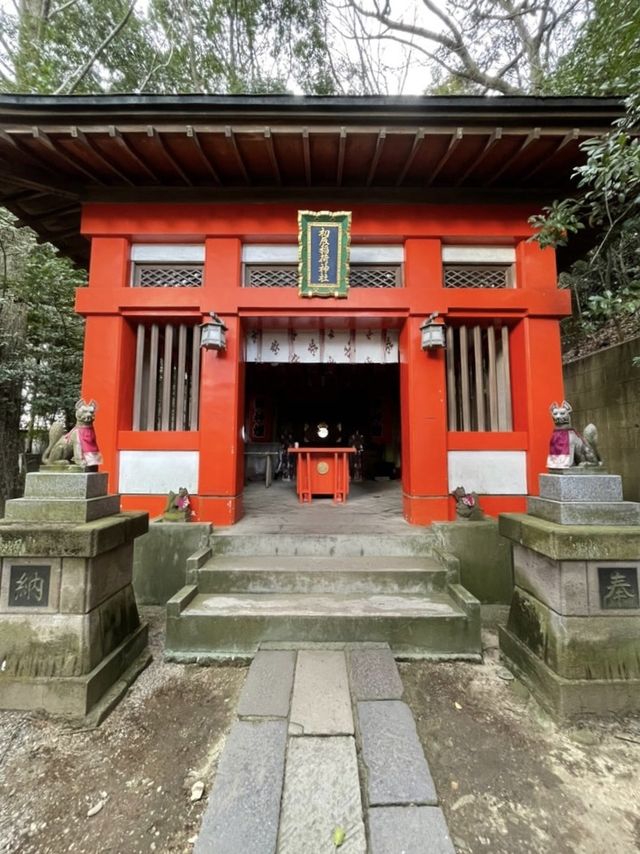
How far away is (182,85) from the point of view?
10992 mm

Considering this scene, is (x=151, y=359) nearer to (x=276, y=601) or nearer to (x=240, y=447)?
(x=240, y=447)

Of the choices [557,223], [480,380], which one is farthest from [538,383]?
[557,223]

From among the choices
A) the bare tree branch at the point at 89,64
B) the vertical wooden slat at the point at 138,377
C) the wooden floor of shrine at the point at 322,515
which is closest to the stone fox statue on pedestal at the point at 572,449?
the wooden floor of shrine at the point at 322,515

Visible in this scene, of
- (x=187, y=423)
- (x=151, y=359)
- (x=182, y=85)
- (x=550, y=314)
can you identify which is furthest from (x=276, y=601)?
(x=182, y=85)

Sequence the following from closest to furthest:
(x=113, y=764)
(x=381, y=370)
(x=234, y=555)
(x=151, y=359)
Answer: (x=113, y=764) < (x=234, y=555) < (x=151, y=359) < (x=381, y=370)

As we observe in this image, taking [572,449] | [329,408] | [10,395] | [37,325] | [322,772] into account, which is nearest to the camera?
[322,772]

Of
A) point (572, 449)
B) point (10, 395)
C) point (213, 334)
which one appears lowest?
point (572, 449)

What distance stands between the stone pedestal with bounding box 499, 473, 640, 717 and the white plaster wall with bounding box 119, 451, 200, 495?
3.78 meters

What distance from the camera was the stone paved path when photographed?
154 centimetres

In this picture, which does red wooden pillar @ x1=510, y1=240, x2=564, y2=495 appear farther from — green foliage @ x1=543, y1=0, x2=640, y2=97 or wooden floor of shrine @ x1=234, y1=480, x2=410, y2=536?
wooden floor of shrine @ x1=234, y1=480, x2=410, y2=536

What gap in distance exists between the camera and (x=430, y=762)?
6.68ft

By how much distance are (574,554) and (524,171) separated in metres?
4.56

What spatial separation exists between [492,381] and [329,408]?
23.0 feet

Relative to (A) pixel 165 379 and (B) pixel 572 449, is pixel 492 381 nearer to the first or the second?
A: (B) pixel 572 449
